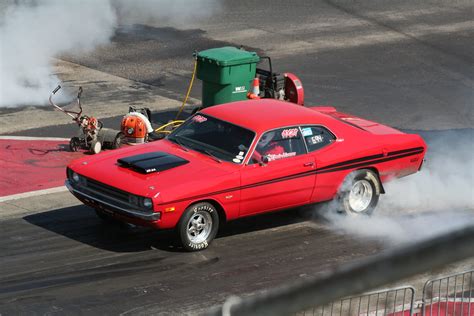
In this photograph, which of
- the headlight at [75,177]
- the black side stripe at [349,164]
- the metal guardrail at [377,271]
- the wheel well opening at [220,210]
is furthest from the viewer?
the headlight at [75,177]

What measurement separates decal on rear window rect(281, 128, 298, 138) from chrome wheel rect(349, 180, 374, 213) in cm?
104

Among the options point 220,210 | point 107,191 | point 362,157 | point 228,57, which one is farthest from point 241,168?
point 228,57

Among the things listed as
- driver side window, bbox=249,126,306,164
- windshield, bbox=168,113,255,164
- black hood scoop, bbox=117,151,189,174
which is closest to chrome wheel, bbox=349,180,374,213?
driver side window, bbox=249,126,306,164

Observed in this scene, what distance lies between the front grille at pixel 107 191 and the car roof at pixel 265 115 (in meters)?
1.78

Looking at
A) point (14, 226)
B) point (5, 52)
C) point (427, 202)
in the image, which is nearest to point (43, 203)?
point (14, 226)

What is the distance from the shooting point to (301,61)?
65.5 feet

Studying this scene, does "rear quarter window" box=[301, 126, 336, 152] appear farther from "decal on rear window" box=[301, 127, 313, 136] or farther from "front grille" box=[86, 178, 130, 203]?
"front grille" box=[86, 178, 130, 203]

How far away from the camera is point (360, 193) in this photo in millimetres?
10820

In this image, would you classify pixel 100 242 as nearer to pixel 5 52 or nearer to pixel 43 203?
pixel 43 203

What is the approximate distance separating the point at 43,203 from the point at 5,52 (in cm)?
663

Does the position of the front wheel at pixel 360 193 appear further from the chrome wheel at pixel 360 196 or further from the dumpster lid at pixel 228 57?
the dumpster lid at pixel 228 57

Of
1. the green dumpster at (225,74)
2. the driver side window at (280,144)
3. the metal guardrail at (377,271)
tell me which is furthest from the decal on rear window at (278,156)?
the metal guardrail at (377,271)

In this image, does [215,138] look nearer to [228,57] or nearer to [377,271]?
[228,57]

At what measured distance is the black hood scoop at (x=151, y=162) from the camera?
9370 millimetres
